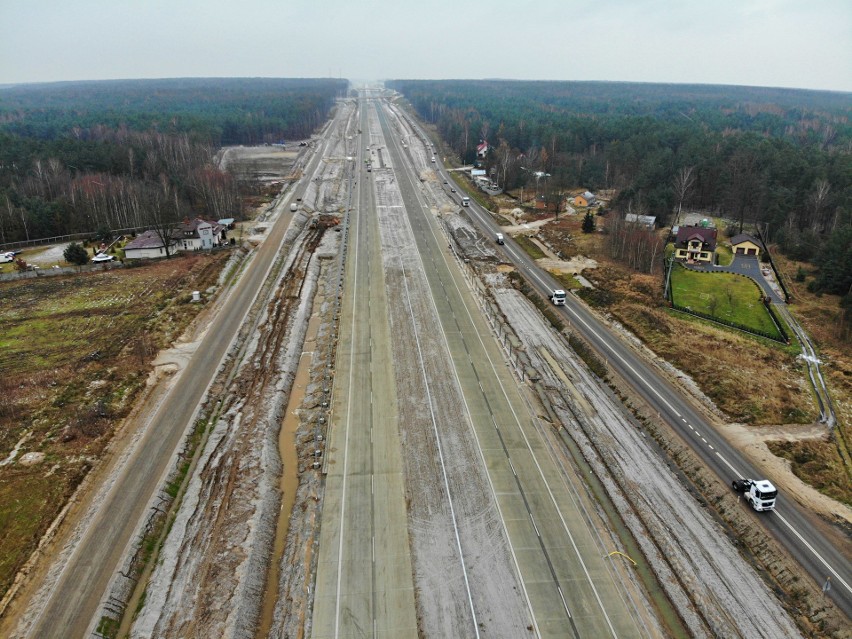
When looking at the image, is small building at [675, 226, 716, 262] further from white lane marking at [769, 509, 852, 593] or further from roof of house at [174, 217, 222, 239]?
roof of house at [174, 217, 222, 239]

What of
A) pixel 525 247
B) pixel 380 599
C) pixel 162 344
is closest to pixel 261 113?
pixel 525 247

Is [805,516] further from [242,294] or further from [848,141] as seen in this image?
[848,141]

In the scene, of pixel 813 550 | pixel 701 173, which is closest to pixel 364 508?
pixel 813 550

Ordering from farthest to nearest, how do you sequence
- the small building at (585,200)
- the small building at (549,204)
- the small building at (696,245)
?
1. the small building at (585,200)
2. the small building at (549,204)
3. the small building at (696,245)

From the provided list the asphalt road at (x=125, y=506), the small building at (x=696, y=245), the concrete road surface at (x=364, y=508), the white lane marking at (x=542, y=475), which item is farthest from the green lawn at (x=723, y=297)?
the asphalt road at (x=125, y=506)

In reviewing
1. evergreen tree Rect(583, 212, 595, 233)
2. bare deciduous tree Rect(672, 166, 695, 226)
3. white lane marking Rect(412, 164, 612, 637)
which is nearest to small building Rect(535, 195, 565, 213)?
evergreen tree Rect(583, 212, 595, 233)

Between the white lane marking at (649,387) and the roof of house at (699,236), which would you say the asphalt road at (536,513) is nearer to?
the white lane marking at (649,387)
